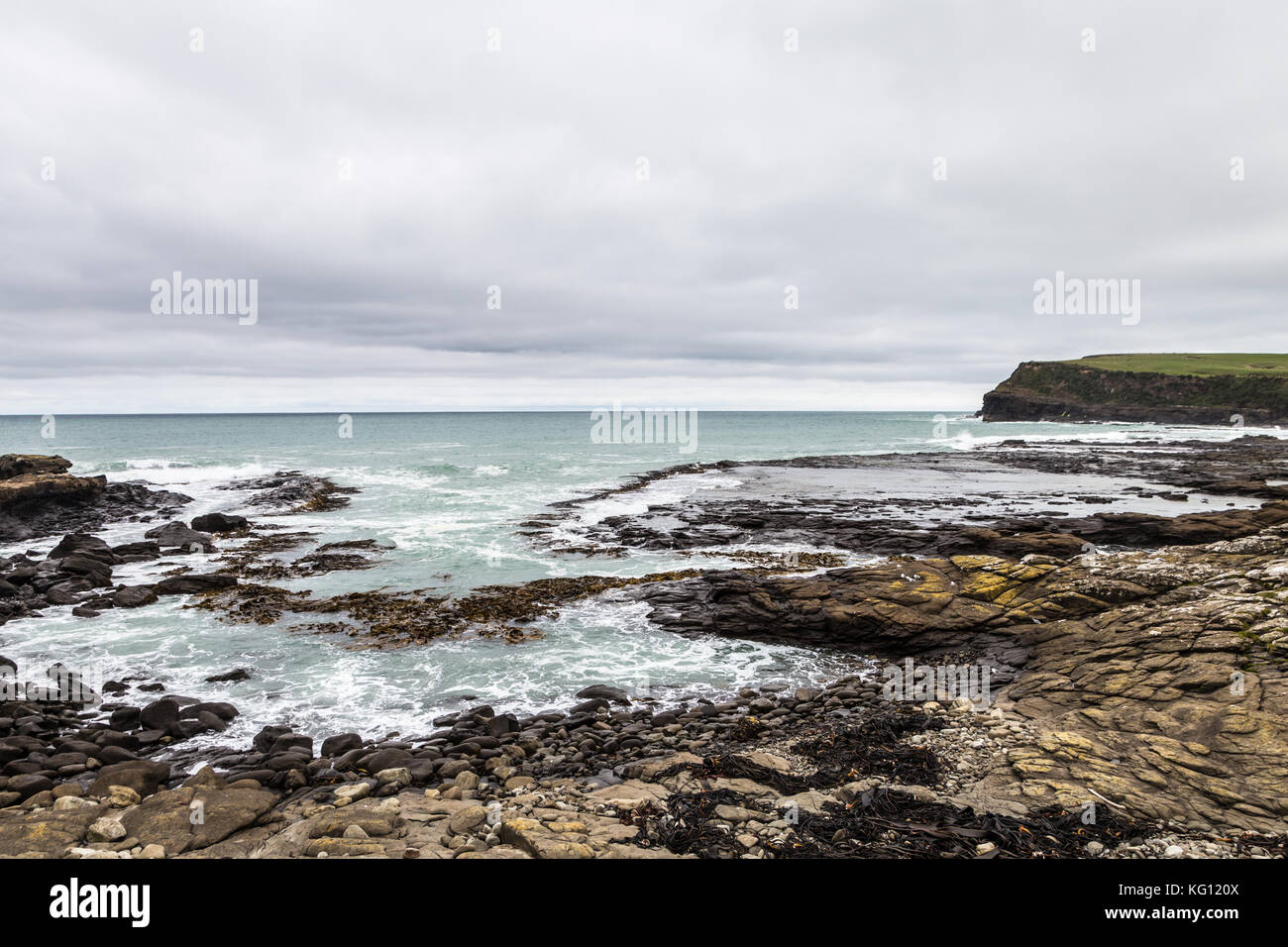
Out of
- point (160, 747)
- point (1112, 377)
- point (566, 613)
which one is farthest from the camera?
point (1112, 377)

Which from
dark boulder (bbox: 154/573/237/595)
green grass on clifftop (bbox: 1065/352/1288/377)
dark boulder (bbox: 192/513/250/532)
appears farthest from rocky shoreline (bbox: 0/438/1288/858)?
green grass on clifftop (bbox: 1065/352/1288/377)

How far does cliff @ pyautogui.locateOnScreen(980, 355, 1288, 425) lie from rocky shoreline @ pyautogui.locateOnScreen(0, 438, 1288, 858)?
116 meters

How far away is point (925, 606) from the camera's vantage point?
1513cm

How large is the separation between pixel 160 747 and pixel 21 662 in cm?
674

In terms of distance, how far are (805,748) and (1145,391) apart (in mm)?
140557

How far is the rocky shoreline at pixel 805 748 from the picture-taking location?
6793mm

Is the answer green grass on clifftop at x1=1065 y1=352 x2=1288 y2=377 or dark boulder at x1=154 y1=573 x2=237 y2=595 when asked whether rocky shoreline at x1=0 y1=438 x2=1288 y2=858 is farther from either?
green grass on clifftop at x1=1065 y1=352 x2=1288 y2=377

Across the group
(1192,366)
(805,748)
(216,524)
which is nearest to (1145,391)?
(1192,366)

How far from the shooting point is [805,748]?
31.6ft

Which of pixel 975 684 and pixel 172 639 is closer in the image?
pixel 975 684

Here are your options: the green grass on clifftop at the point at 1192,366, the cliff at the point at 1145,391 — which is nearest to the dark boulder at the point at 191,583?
the cliff at the point at 1145,391

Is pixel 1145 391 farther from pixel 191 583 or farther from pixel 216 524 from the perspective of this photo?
pixel 191 583
